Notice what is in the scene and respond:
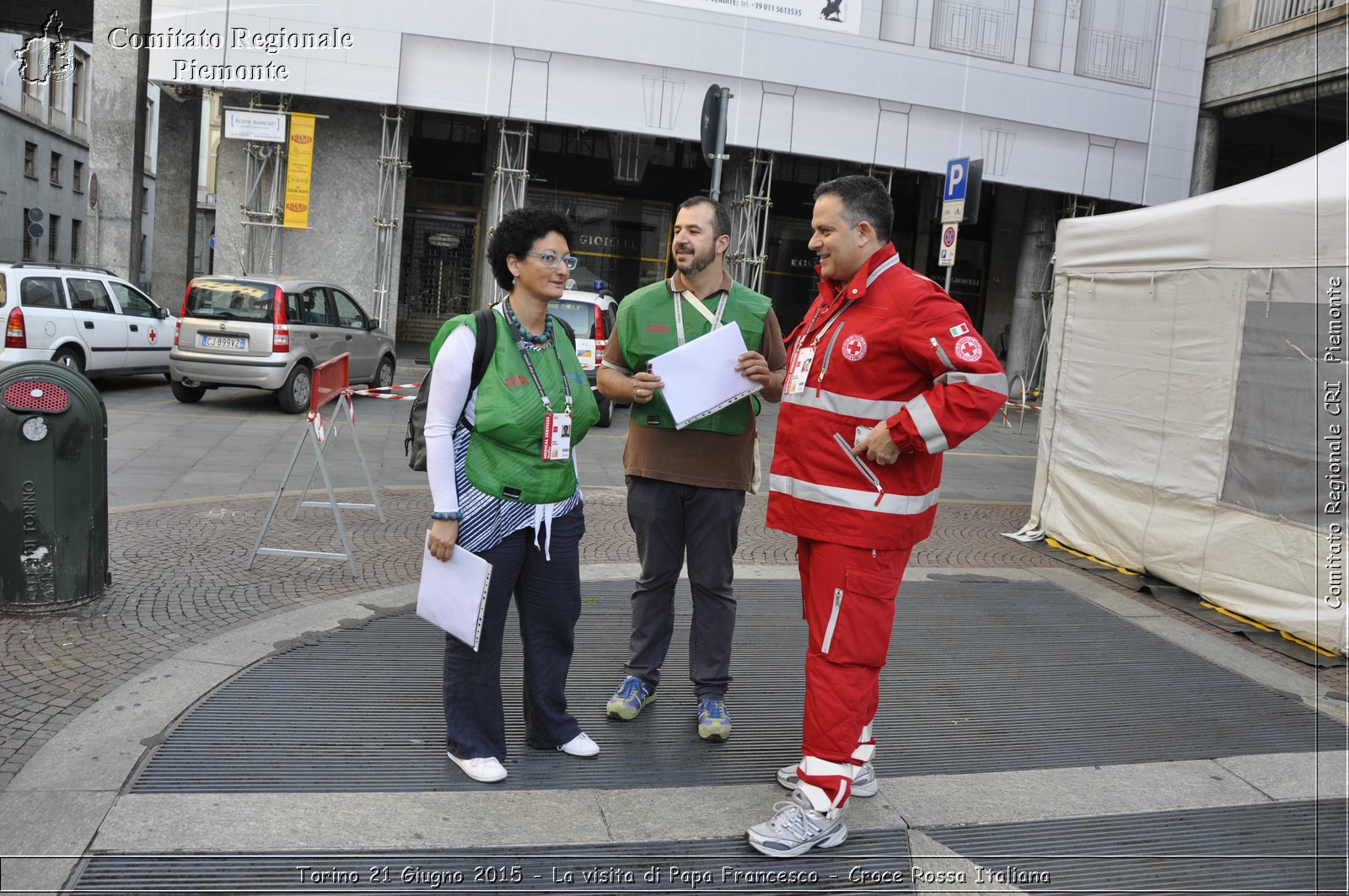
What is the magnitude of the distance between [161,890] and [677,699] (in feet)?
7.05

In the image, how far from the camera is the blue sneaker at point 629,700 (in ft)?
13.7

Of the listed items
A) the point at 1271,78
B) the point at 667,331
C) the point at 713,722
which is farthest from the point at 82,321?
the point at 1271,78

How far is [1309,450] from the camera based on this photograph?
5844 millimetres

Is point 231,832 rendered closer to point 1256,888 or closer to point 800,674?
point 800,674

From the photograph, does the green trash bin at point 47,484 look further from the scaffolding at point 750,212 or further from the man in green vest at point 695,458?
the scaffolding at point 750,212

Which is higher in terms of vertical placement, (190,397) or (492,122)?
(492,122)

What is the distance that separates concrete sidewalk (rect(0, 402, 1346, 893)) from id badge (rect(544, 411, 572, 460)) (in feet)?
3.63

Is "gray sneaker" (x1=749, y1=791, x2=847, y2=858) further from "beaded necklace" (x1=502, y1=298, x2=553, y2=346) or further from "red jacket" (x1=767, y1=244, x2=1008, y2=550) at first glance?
"beaded necklace" (x1=502, y1=298, x2=553, y2=346)

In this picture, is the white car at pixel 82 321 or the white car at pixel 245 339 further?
the white car at pixel 245 339

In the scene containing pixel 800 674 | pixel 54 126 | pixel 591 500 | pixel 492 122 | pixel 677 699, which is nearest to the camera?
pixel 677 699

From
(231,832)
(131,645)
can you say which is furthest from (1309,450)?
(131,645)

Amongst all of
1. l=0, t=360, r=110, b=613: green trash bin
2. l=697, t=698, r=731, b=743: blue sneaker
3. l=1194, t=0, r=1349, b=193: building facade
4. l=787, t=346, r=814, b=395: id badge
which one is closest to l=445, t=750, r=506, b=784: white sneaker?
l=697, t=698, r=731, b=743: blue sneaker

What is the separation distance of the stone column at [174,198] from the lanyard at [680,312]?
1989 cm

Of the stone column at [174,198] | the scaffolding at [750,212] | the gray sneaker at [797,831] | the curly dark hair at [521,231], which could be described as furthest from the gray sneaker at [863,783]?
the stone column at [174,198]
